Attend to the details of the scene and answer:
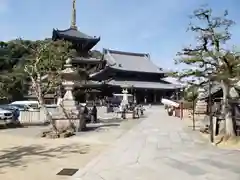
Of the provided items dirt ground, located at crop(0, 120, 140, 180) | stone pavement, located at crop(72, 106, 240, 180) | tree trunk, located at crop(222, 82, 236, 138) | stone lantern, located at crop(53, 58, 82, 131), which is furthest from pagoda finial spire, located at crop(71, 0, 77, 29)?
stone pavement, located at crop(72, 106, 240, 180)

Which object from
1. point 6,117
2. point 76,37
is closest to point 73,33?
point 76,37

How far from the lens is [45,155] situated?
11109mm

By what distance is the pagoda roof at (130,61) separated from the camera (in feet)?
204

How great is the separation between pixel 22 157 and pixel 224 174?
648 centimetres

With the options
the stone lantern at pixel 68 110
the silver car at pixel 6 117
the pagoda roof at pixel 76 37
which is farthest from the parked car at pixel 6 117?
the pagoda roof at pixel 76 37

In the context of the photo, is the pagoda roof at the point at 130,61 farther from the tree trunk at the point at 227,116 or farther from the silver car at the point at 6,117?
the tree trunk at the point at 227,116

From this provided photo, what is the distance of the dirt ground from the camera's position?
27.8 ft

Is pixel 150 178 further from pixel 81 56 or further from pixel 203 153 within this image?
pixel 81 56

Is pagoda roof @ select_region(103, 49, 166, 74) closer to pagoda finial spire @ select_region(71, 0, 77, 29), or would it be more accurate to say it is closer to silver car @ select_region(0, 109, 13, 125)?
pagoda finial spire @ select_region(71, 0, 77, 29)

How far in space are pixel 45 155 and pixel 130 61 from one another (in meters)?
55.9

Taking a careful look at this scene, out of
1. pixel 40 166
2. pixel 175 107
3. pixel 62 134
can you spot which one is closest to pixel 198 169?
pixel 40 166

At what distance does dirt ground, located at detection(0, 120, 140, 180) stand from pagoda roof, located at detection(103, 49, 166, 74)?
1758 inches

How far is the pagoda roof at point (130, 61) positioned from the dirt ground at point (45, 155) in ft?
146

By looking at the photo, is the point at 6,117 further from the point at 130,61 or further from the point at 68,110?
the point at 130,61
